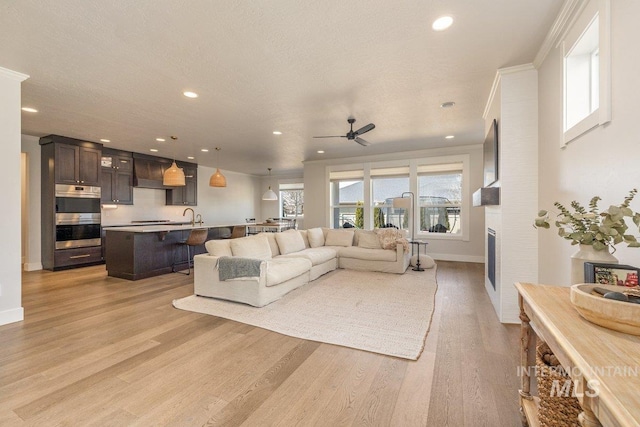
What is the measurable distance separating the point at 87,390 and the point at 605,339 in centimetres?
277

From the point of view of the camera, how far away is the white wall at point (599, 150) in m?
1.40

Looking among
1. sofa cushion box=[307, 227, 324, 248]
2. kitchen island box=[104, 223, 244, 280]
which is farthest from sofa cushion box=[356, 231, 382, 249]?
kitchen island box=[104, 223, 244, 280]

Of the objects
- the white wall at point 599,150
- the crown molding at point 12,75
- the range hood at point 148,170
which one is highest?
the crown molding at point 12,75

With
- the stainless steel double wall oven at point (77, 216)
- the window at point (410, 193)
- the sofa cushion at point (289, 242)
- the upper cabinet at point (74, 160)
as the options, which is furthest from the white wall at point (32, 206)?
the window at point (410, 193)

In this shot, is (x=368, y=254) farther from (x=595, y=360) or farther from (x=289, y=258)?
(x=595, y=360)

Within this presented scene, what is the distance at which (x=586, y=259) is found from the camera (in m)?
1.35

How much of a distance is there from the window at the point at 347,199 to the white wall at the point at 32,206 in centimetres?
647

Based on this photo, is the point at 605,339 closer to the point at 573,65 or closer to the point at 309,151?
the point at 573,65

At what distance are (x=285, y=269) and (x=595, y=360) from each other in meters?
3.20

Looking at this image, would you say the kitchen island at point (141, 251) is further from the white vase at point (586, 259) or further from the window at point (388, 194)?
the white vase at point (586, 259)

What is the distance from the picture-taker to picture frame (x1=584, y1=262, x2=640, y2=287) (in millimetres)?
1201

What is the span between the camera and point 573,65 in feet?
7.03

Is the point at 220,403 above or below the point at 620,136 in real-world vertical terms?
below

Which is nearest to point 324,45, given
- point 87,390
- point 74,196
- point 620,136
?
point 620,136
